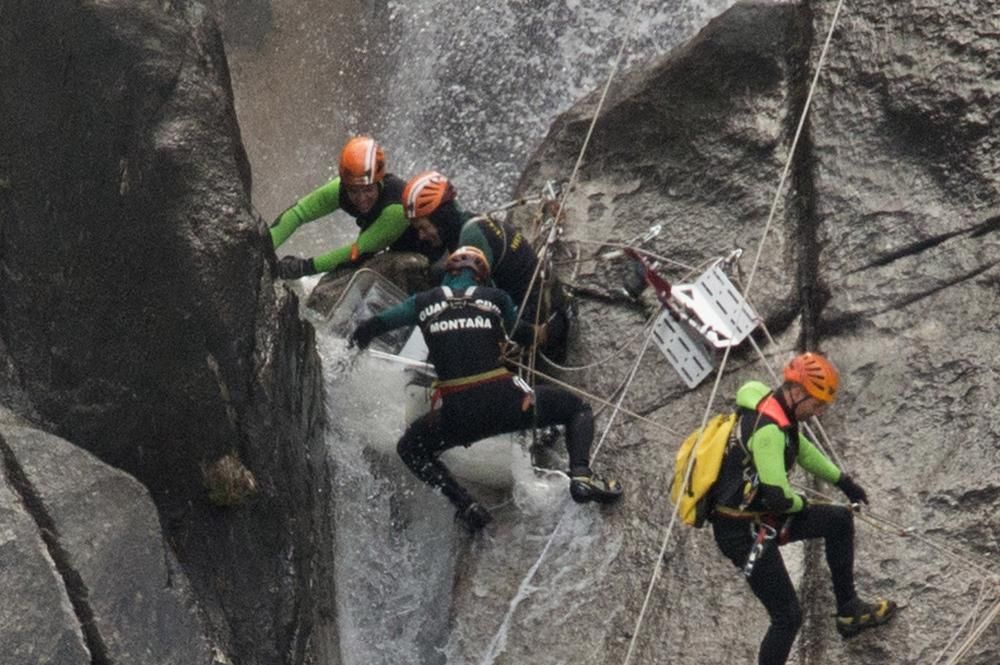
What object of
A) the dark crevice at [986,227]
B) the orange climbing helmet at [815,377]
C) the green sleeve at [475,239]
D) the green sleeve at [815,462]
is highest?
the dark crevice at [986,227]

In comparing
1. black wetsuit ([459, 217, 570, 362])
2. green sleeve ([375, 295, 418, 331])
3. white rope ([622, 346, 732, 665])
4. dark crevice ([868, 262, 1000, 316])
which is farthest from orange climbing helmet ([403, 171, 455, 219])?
dark crevice ([868, 262, 1000, 316])

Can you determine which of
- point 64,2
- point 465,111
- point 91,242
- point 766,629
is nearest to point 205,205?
point 91,242

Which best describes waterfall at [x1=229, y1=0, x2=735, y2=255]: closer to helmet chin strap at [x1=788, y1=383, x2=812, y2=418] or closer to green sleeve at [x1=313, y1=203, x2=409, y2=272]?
green sleeve at [x1=313, y1=203, x2=409, y2=272]

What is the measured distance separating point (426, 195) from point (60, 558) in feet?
11.5

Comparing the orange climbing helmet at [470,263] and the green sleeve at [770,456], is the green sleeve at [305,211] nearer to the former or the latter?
the orange climbing helmet at [470,263]

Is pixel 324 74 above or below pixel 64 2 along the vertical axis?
below

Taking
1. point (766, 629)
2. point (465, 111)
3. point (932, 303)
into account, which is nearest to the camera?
point (766, 629)

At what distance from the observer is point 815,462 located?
852 cm

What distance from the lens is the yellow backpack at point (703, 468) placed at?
8.38m

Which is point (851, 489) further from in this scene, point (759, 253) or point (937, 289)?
point (937, 289)

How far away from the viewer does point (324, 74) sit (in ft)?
50.6

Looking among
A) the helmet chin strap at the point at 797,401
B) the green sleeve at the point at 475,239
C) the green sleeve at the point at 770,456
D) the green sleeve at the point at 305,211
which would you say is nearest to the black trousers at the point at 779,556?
the green sleeve at the point at 770,456

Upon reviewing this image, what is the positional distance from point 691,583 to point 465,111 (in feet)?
19.4

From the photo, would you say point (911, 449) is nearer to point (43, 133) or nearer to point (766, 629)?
point (766, 629)
